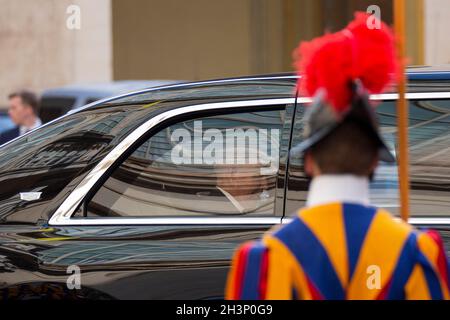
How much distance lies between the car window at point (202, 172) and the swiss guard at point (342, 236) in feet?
5.22

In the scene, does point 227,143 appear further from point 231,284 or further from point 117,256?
point 231,284

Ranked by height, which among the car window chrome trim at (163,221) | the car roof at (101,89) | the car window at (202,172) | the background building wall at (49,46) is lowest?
the car window chrome trim at (163,221)

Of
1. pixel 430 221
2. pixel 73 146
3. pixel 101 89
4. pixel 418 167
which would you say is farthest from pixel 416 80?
pixel 101 89

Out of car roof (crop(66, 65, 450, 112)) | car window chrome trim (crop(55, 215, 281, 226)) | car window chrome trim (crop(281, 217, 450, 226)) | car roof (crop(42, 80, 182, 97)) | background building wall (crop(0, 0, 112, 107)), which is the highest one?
background building wall (crop(0, 0, 112, 107))

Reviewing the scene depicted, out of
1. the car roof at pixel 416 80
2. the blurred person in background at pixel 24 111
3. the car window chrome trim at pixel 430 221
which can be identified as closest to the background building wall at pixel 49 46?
the blurred person in background at pixel 24 111

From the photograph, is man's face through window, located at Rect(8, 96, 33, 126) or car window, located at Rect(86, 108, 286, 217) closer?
car window, located at Rect(86, 108, 286, 217)

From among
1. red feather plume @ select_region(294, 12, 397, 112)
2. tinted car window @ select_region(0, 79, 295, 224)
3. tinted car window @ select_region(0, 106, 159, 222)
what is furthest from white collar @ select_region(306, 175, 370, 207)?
tinted car window @ select_region(0, 106, 159, 222)

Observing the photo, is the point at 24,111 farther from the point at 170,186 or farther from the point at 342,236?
the point at 342,236

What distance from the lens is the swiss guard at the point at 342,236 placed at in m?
2.33

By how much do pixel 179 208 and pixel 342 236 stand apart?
72.1 inches

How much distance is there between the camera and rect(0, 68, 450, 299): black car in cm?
389

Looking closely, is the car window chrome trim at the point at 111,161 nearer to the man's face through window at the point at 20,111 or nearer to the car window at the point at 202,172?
the car window at the point at 202,172

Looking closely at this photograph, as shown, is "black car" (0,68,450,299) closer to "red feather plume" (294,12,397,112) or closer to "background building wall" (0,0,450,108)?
"red feather plume" (294,12,397,112)

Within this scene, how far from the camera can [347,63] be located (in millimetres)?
2412
